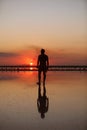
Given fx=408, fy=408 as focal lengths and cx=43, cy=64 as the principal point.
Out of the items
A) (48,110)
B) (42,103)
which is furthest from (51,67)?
(48,110)

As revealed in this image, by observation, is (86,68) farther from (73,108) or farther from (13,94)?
(73,108)

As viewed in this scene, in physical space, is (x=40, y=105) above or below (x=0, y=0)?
below

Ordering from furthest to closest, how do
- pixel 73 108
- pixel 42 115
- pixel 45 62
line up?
pixel 45 62
pixel 73 108
pixel 42 115

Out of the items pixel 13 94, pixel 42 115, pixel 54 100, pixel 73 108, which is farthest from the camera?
pixel 13 94

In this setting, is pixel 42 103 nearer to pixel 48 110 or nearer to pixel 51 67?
pixel 48 110

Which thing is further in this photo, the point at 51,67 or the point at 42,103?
the point at 51,67

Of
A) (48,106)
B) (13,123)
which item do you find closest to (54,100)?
(48,106)

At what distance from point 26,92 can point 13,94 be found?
11.2 inches

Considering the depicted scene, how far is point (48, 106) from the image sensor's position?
14.0ft

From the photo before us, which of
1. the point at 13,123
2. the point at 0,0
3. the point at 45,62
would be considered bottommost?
the point at 13,123

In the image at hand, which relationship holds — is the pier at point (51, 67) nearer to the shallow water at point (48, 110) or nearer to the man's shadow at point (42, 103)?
the shallow water at point (48, 110)

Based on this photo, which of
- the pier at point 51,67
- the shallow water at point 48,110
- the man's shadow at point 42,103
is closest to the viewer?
the shallow water at point 48,110

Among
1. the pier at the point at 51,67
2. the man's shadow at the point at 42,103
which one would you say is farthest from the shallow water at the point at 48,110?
the pier at the point at 51,67

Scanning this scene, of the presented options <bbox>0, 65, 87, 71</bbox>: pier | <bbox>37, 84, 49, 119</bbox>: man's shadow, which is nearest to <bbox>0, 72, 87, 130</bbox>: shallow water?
<bbox>37, 84, 49, 119</bbox>: man's shadow
